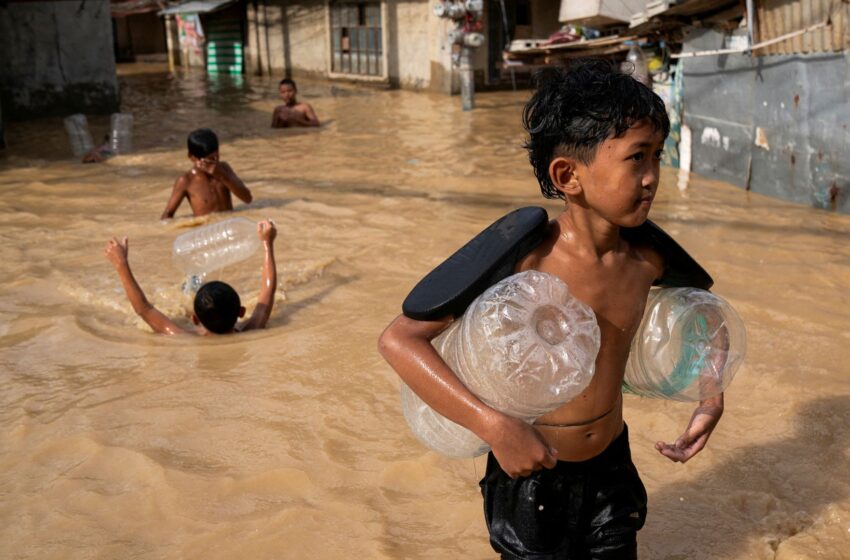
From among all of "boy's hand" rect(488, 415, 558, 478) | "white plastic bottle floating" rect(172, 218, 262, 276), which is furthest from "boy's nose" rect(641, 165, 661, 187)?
"white plastic bottle floating" rect(172, 218, 262, 276)

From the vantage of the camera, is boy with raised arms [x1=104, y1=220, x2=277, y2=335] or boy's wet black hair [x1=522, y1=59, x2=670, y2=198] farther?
boy with raised arms [x1=104, y1=220, x2=277, y2=335]

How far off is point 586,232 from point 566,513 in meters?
0.66

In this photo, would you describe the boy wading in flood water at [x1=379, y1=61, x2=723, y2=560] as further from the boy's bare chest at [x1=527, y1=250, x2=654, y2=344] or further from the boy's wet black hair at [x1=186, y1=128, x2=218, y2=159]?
the boy's wet black hair at [x1=186, y1=128, x2=218, y2=159]

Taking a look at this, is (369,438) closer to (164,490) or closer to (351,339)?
(164,490)

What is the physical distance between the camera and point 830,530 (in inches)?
119

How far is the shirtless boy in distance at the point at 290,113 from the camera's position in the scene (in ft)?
43.4

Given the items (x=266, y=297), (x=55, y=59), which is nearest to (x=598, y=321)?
(x=266, y=297)

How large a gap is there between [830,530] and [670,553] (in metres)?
0.54

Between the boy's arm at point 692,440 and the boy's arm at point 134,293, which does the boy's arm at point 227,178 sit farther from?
the boy's arm at point 692,440

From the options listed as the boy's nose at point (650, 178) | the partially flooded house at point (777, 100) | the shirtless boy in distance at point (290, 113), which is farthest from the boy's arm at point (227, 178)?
the shirtless boy in distance at point (290, 113)

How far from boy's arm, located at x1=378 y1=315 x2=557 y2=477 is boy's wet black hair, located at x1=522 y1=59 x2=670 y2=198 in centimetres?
47

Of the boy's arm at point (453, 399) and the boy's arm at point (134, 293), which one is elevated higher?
the boy's arm at point (453, 399)

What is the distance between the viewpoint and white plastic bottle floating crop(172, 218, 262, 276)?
6.05 m

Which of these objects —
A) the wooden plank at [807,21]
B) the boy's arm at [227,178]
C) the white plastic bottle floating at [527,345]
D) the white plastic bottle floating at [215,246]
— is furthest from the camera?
the boy's arm at [227,178]
